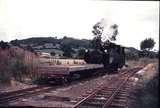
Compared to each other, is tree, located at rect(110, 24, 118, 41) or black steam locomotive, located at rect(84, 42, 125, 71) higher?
tree, located at rect(110, 24, 118, 41)

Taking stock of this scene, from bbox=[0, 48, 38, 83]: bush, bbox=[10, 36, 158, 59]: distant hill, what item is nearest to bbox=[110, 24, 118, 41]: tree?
bbox=[10, 36, 158, 59]: distant hill

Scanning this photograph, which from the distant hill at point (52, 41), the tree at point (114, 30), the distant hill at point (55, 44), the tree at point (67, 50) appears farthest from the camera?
the tree at point (114, 30)

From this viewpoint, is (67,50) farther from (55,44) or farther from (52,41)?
(52,41)

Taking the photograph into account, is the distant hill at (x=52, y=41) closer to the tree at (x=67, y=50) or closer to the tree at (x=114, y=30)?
the tree at (x=67, y=50)

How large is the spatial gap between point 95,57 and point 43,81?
13.4m

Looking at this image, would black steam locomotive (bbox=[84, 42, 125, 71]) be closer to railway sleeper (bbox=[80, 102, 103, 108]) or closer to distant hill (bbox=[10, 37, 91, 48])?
distant hill (bbox=[10, 37, 91, 48])

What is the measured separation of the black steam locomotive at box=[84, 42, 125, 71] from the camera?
36125 millimetres

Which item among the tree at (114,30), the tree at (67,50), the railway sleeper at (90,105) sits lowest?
the railway sleeper at (90,105)

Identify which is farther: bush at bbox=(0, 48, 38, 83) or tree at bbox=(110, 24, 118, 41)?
tree at bbox=(110, 24, 118, 41)

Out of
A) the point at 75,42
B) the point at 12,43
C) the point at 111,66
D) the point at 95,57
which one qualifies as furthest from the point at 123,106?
the point at 75,42

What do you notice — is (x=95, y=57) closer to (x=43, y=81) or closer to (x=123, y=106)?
(x=43, y=81)

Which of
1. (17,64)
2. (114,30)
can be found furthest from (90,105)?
(114,30)

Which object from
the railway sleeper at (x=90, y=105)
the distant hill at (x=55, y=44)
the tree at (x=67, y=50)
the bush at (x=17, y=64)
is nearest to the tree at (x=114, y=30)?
the distant hill at (x=55, y=44)

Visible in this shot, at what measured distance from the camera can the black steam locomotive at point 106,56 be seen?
36.1m
